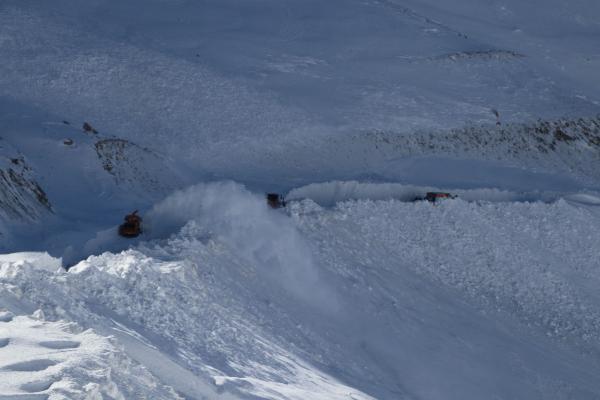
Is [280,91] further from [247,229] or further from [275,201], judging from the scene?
[247,229]

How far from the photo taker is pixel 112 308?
943cm

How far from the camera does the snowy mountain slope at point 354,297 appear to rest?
945cm

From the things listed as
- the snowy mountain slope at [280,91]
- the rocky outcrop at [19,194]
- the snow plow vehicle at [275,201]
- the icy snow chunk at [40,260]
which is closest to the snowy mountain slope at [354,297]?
the snow plow vehicle at [275,201]

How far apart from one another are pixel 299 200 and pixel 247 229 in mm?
3139

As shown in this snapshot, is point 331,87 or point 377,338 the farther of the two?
point 331,87

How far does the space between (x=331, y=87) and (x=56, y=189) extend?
10289 mm

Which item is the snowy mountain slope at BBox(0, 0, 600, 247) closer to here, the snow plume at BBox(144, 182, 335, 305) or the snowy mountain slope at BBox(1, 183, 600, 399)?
the snow plume at BBox(144, 182, 335, 305)

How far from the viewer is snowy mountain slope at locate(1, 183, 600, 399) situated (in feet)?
31.0

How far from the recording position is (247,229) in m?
14.2

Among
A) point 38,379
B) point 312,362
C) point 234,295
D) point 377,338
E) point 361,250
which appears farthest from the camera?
point 361,250

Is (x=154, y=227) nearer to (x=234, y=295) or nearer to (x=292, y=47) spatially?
Answer: (x=234, y=295)

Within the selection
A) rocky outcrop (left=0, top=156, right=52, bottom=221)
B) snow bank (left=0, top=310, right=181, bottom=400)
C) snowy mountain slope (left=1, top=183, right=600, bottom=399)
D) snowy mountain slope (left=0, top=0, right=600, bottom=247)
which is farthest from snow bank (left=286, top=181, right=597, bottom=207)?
snow bank (left=0, top=310, right=181, bottom=400)

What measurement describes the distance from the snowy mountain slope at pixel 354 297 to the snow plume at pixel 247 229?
35 mm

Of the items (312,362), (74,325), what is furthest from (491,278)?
(74,325)
